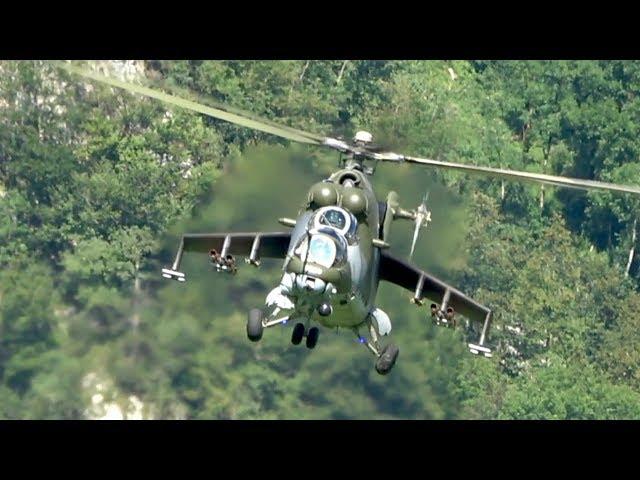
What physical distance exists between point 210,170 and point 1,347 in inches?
443

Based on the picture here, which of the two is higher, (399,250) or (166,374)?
(399,250)

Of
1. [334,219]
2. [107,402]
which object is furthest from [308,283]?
[107,402]

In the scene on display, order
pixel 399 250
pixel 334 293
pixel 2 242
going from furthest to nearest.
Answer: pixel 2 242 → pixel 399 250 → pixel 334 293

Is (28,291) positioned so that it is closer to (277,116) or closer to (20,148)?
(20,148)

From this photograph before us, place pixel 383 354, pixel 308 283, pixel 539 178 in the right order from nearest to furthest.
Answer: pixel 308 283 < pixel 539 178 < pixel 383 354

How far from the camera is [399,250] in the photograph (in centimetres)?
6769

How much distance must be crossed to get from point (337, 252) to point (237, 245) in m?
4.17

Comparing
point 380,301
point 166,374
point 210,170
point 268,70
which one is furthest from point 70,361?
point 268,70

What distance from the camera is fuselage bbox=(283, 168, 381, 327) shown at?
52344 mm

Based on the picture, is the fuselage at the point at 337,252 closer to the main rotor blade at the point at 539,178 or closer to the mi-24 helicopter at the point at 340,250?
the mi-24 helicopter at the point at 340,250

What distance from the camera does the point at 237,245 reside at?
5647 cm

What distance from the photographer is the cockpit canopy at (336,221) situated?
5319cm

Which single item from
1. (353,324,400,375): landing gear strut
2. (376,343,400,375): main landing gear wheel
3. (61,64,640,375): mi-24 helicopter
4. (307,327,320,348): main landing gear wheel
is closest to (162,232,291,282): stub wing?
(61,64,640,375): mi-24 helicopter

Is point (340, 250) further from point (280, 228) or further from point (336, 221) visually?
point (280, 228)
